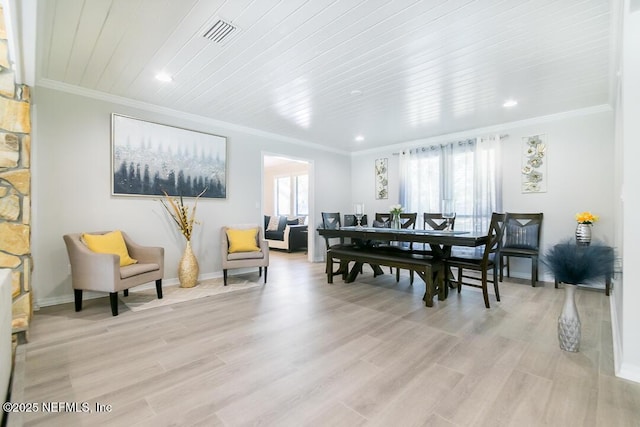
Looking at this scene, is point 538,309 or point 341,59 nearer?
point 341,59

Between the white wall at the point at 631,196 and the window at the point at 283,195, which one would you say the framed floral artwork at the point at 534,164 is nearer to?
the white wall at the point at 631,196

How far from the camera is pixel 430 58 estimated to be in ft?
8.75

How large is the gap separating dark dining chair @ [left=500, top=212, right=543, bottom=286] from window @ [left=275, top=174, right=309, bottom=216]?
5466 millimetres

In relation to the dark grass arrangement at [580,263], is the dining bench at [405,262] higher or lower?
lower

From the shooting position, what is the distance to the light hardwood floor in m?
1.48

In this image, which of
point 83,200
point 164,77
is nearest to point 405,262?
point 164,77

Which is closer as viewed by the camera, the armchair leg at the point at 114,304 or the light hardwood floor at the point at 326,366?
the light hardwood floor at the point at 326,366

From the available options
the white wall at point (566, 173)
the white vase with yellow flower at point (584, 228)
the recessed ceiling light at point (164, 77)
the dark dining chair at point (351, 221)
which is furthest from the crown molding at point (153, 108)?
the white vase with yellow flower at point (584, 228)

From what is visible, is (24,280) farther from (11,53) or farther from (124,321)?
(11,53)

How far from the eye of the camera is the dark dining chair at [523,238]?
4098 mm

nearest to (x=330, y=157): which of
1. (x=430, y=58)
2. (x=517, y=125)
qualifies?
(x=517, y=125)

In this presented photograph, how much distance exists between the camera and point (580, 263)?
80.9 inches

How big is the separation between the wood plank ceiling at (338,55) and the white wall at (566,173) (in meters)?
0.32

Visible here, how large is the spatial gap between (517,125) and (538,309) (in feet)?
9.70
